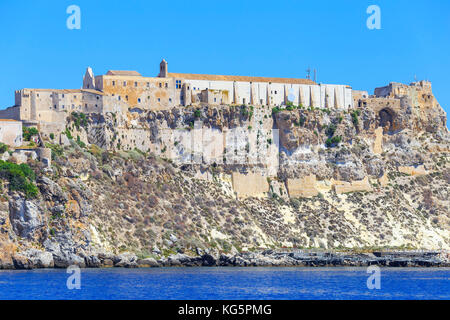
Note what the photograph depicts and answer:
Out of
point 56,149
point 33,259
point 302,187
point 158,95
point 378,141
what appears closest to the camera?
point 33,259

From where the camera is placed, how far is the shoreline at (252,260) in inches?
3344

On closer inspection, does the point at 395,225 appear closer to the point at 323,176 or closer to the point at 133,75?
the point at 323,176

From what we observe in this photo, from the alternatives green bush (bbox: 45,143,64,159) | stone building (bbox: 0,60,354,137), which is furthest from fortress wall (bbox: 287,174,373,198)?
green bush (bbox: 45,143,64,159)

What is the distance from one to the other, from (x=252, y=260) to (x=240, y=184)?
15365 mm

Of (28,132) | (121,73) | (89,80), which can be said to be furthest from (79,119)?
(121,73)

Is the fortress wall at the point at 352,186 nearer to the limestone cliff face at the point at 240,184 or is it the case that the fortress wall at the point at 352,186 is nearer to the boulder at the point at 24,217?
the limestone cliff face at the point at 240,184

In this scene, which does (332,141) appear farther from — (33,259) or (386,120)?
(33,259)

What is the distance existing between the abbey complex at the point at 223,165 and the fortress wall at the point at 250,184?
125 mm

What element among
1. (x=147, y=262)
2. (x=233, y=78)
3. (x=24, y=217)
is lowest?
(x=147, y=262)

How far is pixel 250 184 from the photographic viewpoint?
113 meters

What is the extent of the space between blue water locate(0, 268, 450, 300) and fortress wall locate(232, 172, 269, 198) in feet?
64.1

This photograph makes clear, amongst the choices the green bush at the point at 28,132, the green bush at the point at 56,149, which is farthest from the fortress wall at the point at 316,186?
the green bush at the point at 28,132

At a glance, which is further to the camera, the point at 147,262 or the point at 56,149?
the point at 56,149

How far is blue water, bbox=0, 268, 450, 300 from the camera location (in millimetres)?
67750
